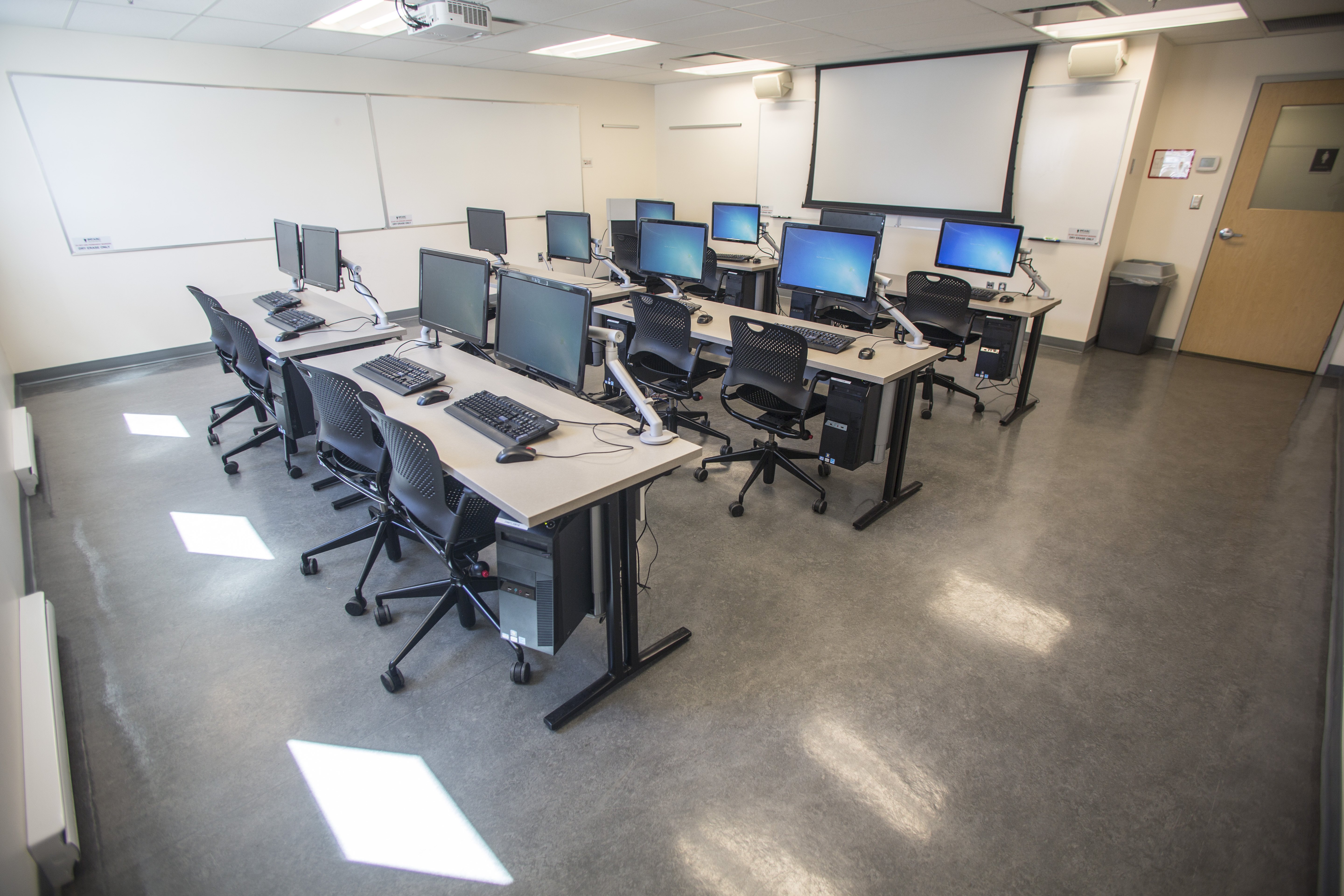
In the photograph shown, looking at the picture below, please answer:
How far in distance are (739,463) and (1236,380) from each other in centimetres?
468

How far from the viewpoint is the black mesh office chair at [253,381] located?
325 centimetres

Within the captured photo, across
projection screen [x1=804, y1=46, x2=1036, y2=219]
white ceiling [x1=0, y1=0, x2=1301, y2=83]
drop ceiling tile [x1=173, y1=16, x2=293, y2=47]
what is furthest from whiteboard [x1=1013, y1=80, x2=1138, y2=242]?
drop ceiling tile [x1=173, y1=16, x2=293, y2=47]

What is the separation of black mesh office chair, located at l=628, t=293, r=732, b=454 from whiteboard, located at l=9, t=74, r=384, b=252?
412 centimetres

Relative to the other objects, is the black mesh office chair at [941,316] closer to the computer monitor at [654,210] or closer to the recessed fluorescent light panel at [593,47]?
the computer monitor at [654,210]

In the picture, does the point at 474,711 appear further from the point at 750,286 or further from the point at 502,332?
the point at 750,286

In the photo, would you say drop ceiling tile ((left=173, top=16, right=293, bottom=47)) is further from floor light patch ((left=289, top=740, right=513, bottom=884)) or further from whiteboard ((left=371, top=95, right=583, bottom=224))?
floor light patch ((left=289, top=740, right=513, bottom=884))

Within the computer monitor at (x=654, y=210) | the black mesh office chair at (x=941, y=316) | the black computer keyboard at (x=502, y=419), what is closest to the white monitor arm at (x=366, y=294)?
the black computer keyboard at (x=502, y=419)

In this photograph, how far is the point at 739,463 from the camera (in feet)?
12.5

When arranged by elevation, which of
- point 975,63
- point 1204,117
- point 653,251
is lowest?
point 653,251

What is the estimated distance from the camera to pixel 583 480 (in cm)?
189

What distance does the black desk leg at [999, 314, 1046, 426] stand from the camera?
445 cm

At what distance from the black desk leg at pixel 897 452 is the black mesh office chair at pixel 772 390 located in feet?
0.81

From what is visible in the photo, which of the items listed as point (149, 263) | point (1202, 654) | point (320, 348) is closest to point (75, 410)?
point (149, 263)

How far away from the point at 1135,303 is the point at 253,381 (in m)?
7.07
